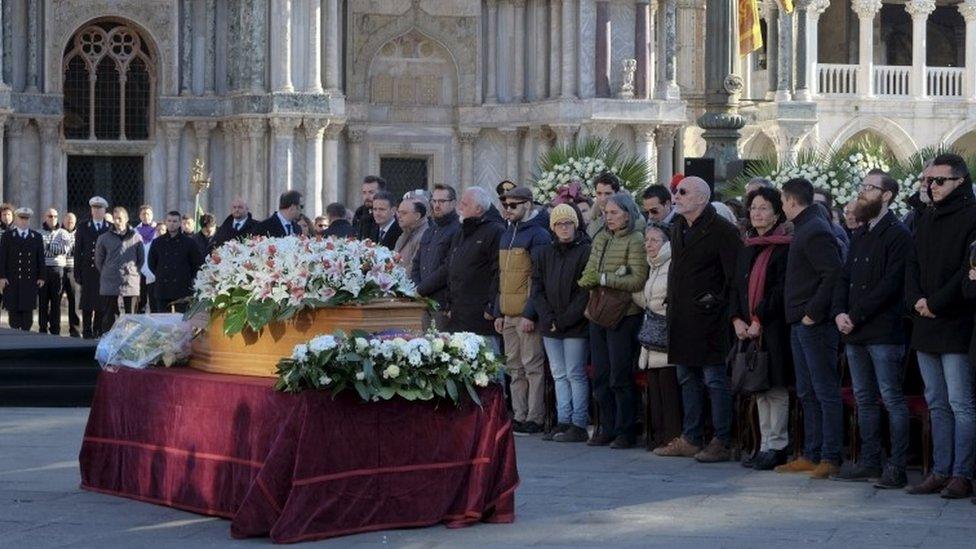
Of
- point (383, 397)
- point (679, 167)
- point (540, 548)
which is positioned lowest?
point (540, 548)

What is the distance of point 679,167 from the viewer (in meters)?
39.5

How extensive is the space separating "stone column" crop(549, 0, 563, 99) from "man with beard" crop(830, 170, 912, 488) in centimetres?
2226

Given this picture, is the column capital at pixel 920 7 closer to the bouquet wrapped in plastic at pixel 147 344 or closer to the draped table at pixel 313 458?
the bouquet wrapped in plastic at pixel 147 344

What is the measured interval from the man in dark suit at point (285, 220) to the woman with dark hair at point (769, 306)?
26.3 feet

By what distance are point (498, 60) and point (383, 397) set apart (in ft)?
84.2

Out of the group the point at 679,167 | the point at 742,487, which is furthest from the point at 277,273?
the point at 679,167

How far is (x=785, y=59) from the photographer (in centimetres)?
4444

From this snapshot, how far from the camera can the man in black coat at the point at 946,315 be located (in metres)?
12.1

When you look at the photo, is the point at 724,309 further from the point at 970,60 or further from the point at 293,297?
the point at 970,60

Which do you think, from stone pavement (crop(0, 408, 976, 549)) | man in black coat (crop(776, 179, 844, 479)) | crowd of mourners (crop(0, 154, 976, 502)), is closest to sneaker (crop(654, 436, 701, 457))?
crowd of mourners (crop(0, 154, 976, 502))

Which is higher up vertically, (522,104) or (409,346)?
(522,104)

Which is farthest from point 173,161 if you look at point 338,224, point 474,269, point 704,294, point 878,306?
point 878,306

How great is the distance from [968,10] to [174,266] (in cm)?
2806

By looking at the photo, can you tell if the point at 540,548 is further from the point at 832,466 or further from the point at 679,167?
the point at 679,167
